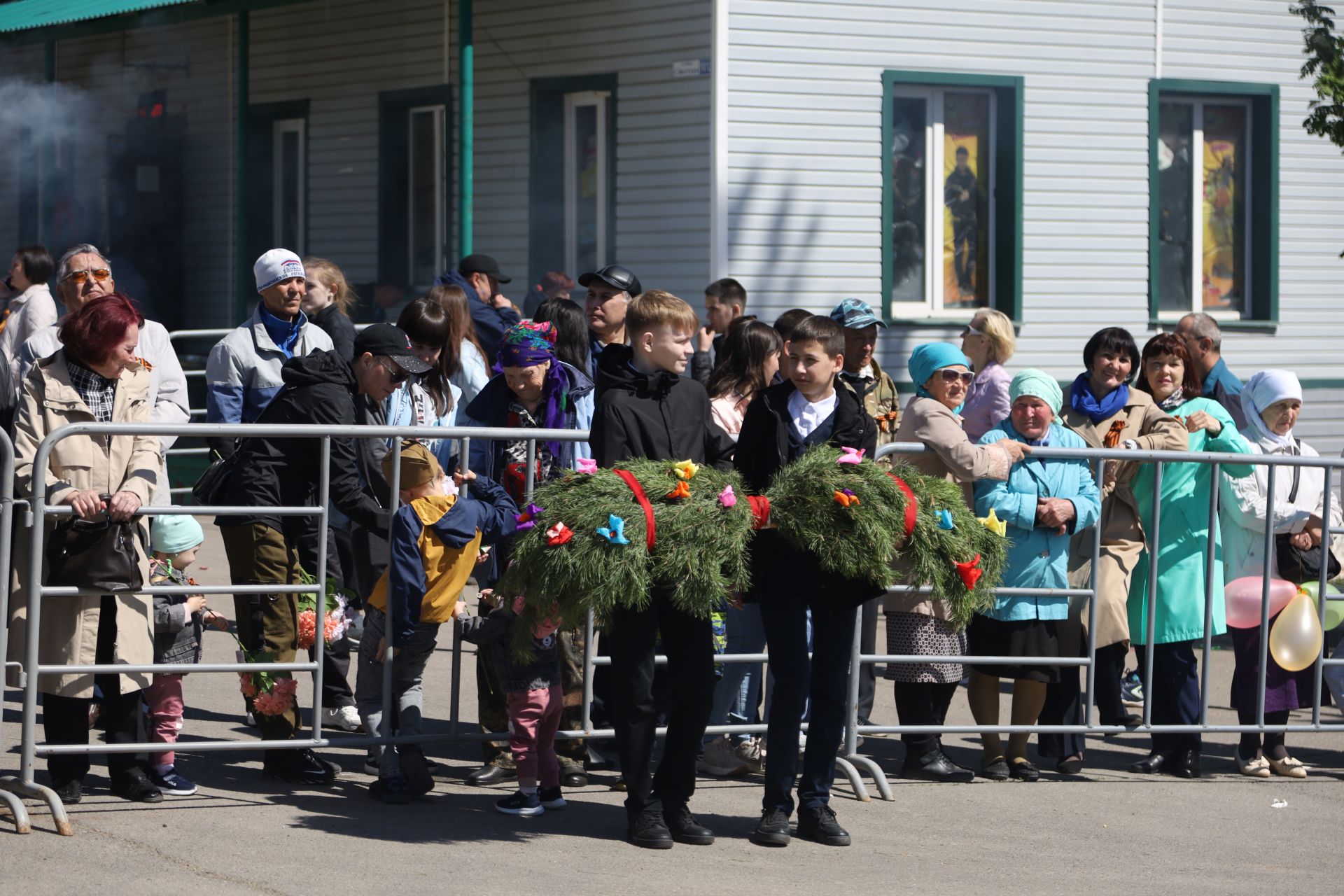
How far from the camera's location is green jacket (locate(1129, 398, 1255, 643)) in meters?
7.93

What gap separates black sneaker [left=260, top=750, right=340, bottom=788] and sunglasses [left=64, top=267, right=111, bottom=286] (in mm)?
2447

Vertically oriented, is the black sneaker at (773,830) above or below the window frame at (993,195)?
below

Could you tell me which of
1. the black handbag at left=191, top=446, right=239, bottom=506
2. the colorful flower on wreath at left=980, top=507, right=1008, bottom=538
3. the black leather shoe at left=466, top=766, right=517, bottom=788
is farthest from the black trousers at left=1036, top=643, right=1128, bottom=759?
the black handbag at left=191, top=446, right=239, bottom=506

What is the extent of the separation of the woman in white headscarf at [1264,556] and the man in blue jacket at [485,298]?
15.6 ft

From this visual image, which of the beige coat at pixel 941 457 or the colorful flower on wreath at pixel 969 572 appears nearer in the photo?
the colorful flower on wreath at pixel 969 572

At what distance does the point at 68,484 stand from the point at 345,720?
7.07 ft

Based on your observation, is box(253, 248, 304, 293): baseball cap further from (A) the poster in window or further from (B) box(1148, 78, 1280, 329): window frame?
(B) box(1148, 78, 1280, 329): window frame

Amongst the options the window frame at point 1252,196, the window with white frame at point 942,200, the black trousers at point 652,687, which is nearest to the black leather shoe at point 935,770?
the black trousers at point 652,687

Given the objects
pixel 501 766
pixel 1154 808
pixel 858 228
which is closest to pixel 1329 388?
pixel 858 228

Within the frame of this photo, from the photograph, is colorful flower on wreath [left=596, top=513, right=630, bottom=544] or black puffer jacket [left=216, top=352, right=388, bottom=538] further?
black puffer jacket [left=216, top=352, right=388, bottom=538]

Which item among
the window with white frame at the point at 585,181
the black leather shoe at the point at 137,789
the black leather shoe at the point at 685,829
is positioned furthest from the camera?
the window with white frame at the point at 585,181

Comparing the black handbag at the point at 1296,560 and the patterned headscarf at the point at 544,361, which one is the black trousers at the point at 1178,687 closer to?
the black handbag at the point at 1296,560

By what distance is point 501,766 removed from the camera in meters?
7.29

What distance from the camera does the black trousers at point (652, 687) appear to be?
6.23 meters
